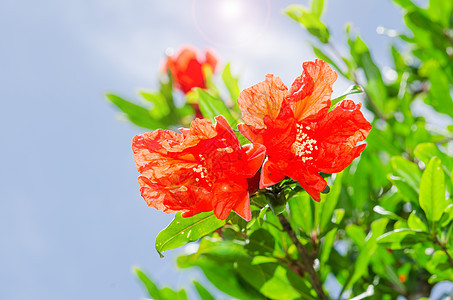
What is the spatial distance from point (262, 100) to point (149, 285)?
103 cm

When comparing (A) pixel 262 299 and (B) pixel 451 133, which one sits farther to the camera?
(B) pixel 451 133

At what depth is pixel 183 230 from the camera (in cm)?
101

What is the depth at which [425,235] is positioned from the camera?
57.0 inches

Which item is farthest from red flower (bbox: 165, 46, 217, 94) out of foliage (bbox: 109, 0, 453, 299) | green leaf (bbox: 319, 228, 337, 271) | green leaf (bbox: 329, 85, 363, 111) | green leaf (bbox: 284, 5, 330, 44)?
green leaf (bbox: 329, 85, 363, 111)

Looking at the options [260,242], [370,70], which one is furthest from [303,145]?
[370,70]

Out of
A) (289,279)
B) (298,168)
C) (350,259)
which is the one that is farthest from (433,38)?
(298,168)

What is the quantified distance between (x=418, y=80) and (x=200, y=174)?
2.29 metres

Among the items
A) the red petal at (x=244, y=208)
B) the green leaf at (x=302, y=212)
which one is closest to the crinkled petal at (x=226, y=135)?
the red petal at (x=244, y=208)

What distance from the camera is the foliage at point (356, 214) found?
1.36m

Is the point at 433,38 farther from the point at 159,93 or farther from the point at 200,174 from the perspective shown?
the point at 200,174

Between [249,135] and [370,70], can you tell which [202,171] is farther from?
[370,70]

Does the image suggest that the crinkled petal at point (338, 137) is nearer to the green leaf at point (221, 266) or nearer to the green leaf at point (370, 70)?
the green leaf at point (221, 266)

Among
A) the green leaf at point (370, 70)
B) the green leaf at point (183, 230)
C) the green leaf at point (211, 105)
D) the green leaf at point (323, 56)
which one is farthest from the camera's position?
the green leaf at point (370, 70)

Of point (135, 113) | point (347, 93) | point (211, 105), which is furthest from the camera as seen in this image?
point (135, 113)
